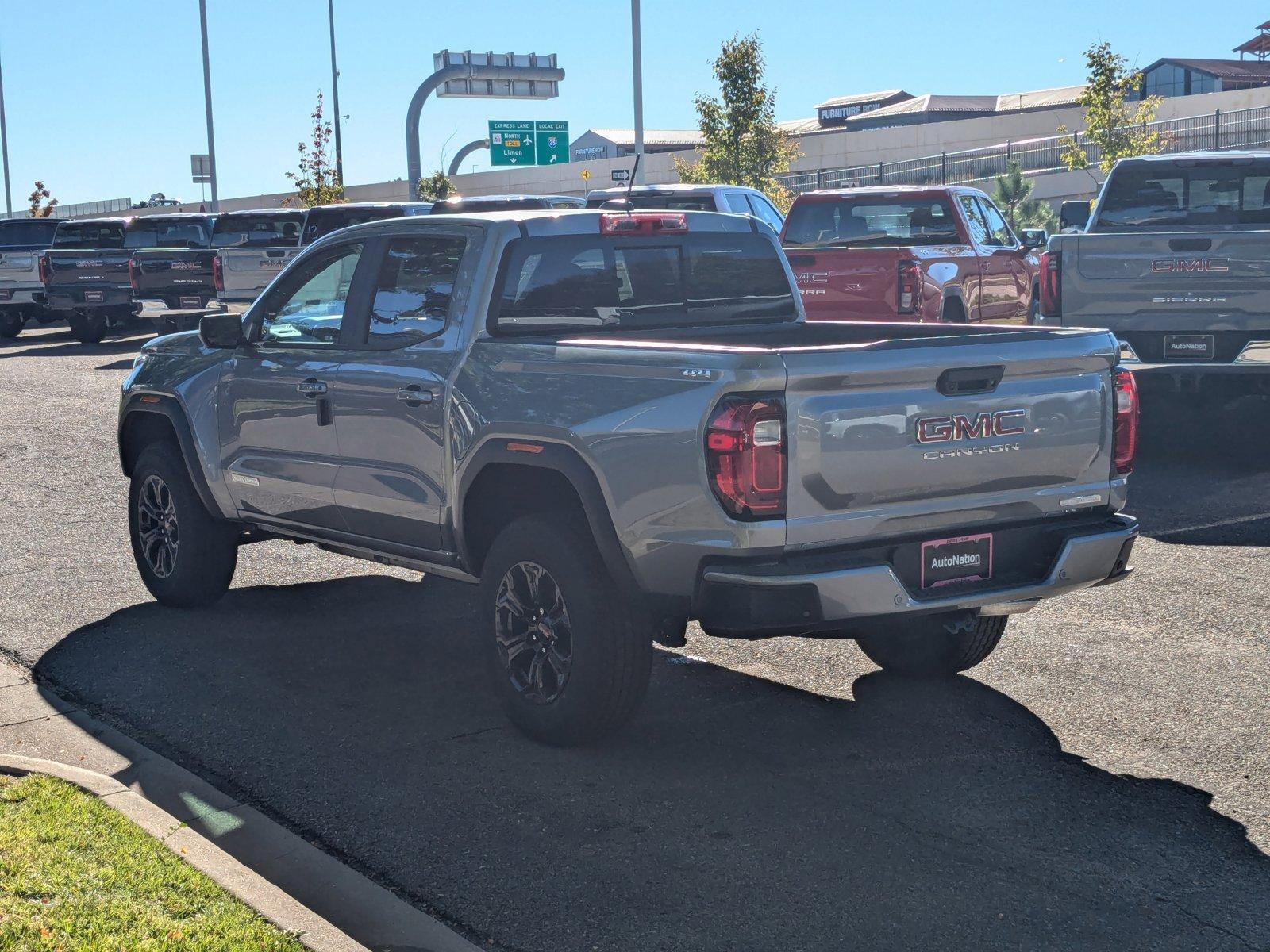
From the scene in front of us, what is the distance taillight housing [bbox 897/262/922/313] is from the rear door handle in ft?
26.7

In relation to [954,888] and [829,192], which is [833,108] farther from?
[954,888]

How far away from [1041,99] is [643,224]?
80173mm

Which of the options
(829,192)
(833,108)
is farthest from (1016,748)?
(833,108)

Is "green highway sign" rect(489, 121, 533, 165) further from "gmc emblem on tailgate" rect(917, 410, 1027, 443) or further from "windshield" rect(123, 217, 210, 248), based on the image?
"gmc emblem on tailgate" rect(917, 410, 1027, 443)

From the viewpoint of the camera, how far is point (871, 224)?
15672 millimetres

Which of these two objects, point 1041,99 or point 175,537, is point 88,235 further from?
point 1041,99

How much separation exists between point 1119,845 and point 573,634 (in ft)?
6.22

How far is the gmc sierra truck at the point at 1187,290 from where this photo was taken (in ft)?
38.0

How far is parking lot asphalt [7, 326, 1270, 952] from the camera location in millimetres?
4266

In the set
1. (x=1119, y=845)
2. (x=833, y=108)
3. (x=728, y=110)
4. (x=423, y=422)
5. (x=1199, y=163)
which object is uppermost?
(x=833, y=108)

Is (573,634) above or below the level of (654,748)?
above

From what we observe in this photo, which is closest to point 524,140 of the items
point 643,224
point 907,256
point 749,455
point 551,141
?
point 551,141

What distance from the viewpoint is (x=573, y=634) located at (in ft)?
17.6

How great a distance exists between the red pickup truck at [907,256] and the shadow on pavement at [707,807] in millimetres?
7322
